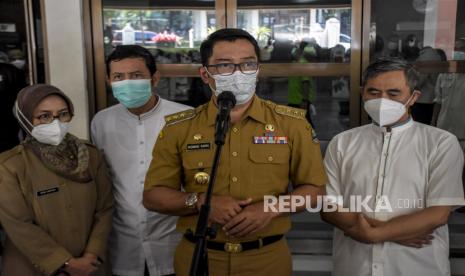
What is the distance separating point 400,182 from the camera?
2.01 meters

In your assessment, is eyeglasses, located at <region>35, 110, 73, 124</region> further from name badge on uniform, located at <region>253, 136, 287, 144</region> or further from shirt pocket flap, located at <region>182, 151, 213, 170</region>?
name badge on uniform, located at <region>253, 136, 287, 144</region>

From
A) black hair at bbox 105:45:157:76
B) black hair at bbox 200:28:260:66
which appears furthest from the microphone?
black hair at bbox 105:45:157:76

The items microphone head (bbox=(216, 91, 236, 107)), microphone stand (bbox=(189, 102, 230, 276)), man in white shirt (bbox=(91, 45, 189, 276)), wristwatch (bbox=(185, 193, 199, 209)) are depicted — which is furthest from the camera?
man in white shirt (bbox=(91, 45, 189, 276))

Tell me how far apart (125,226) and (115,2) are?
1925mm

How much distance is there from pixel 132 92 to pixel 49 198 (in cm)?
64

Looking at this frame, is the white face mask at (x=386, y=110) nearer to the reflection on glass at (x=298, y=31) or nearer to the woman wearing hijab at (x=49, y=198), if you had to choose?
the woman wearing hijab at (x=49, y=198)

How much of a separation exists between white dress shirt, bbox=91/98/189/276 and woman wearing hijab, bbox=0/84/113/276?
166mm

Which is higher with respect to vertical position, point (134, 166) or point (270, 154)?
point (270, 154)

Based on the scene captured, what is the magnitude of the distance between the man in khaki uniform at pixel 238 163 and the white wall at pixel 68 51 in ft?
5.16

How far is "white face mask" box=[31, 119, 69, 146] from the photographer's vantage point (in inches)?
82.7

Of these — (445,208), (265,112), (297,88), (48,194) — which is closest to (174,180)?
(265,112)

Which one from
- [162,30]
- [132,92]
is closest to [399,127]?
[132,92]

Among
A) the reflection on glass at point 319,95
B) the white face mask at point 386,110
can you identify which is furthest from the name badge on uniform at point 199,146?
the reflection on glass at point 319,95

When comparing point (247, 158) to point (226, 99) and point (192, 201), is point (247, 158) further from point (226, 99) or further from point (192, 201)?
point (226, 99)
